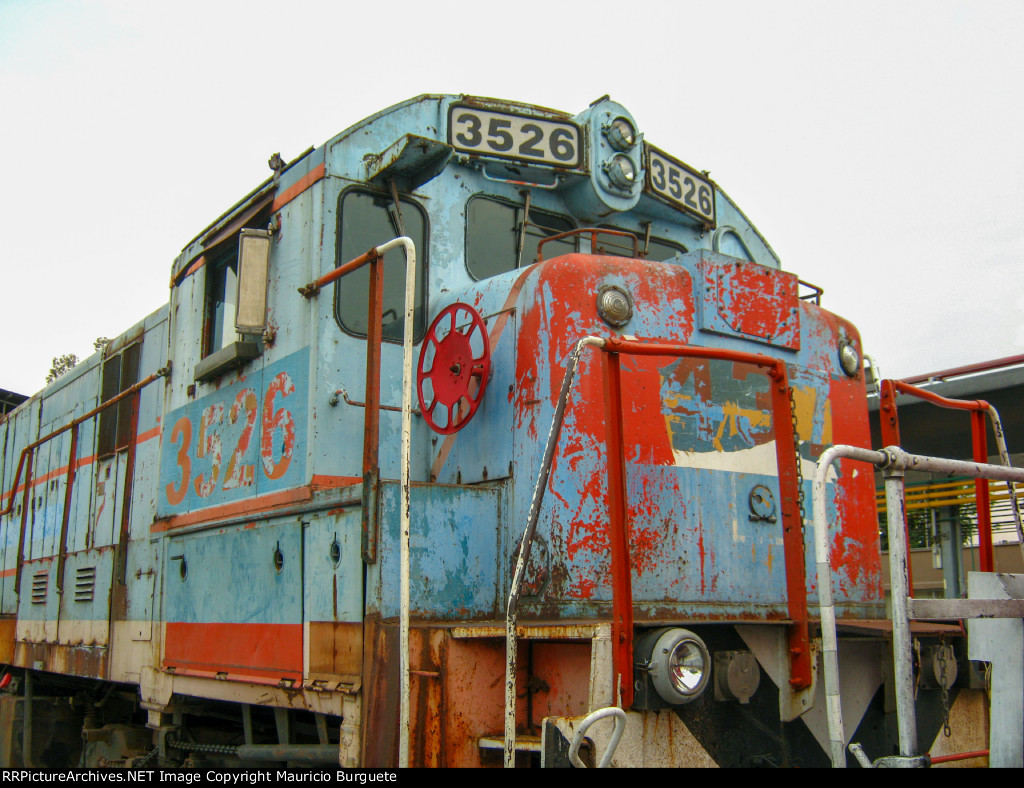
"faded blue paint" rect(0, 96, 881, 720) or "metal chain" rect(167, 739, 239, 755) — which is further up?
"faded blue paint" rect(0, 96, 881, 720)

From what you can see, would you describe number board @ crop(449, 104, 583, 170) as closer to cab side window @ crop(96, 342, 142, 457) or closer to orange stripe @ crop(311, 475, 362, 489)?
orange stripe @ crop(311, 475, 362, 489)

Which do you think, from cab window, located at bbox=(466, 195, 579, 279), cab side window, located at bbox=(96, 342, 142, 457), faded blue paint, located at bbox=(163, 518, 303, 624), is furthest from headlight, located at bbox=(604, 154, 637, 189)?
cab side window, located at bbox=(96, 342, 142, 457)

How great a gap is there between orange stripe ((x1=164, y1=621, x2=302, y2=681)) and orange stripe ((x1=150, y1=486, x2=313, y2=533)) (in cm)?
48

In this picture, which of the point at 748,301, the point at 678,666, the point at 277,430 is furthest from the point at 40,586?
the point at 678,666

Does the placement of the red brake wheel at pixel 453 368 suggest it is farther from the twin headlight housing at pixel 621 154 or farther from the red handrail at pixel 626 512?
the twin headlight housing at pixel 621 154

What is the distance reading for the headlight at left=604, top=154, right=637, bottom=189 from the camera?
168 inches

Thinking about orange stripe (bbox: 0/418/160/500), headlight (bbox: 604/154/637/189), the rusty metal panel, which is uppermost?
headlight (bbox: 604/154/637/189)

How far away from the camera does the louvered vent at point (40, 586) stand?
7.11 meters

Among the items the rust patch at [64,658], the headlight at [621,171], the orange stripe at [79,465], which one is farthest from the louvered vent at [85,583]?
the headlight at [621,171]

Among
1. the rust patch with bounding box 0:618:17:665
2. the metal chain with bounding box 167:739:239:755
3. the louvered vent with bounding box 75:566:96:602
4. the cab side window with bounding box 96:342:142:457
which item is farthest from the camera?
the rust patch with bounding box 0:618:17:665

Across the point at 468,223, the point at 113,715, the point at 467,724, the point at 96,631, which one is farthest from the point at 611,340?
the point at 113,715

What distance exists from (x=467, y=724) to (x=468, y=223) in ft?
7.06

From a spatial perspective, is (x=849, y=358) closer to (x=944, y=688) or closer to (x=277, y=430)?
(x=944, y=688)

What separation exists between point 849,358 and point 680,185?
4.05 ft
